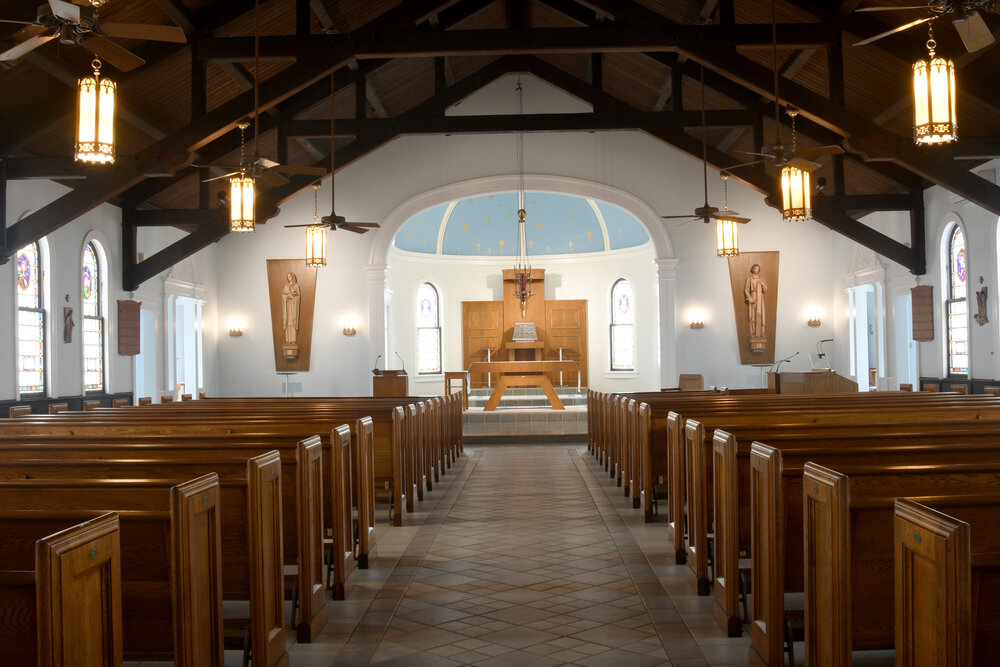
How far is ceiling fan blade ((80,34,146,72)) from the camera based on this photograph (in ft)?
16.1

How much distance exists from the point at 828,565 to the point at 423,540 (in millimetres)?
3636

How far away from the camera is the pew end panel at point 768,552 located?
323cm

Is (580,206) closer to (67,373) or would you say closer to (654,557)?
(67,373)

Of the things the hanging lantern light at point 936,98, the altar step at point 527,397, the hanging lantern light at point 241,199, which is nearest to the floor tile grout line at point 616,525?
the hanging lantern light at point 936,98

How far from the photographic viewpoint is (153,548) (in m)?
2.95

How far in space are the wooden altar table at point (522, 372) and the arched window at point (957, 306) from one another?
6065 mm

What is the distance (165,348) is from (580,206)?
29.7 ft

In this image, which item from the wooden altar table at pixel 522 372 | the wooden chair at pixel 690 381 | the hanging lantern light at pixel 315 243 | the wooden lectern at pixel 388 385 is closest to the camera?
the hanging lantern light at pixel 315 243

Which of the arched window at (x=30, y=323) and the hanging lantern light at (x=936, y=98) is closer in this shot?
the hanging lantern light at (x=936, y=98)

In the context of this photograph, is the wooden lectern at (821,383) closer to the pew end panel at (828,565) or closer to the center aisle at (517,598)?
the center aisle at (517,598)

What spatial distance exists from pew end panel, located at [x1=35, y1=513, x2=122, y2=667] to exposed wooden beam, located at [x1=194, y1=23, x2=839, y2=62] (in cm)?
765

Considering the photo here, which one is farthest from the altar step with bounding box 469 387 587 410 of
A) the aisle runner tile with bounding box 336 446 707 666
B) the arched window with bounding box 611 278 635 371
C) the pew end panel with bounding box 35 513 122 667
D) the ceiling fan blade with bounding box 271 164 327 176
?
the pew end panel with bounding box 35 513 122 667

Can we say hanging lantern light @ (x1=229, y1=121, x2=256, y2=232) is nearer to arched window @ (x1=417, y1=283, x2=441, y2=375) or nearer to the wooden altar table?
the wooden altar table

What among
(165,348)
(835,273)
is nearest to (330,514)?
(165,348)
